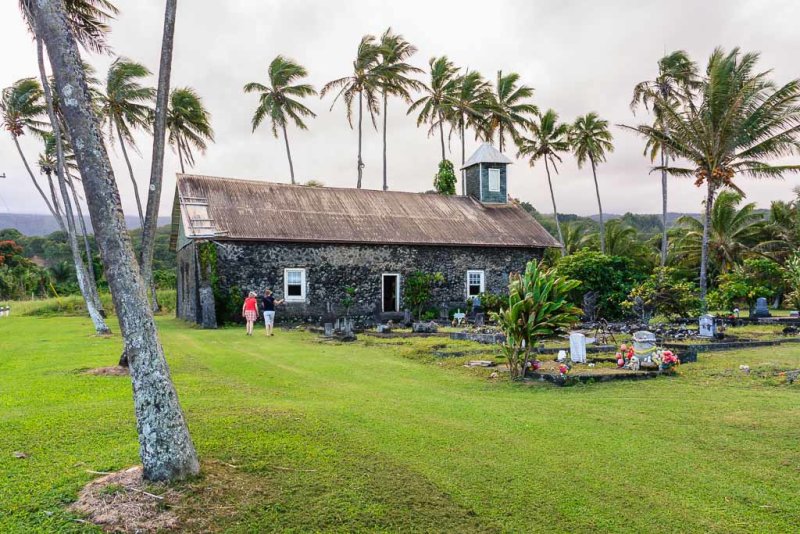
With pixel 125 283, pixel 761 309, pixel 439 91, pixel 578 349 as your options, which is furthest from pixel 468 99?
pixel 125 283

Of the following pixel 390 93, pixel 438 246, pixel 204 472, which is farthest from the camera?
pixel 390 93

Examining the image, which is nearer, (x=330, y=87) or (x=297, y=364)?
(x=297, y=364)

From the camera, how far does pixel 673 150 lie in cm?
2241

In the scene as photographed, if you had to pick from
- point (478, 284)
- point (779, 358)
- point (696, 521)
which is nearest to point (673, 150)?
point (478, 284)

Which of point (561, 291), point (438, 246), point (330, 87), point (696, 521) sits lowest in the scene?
point (696, 521)

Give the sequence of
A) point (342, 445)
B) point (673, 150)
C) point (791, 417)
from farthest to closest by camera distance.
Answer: point (673, 150) → point (791, 417) → point (342, 445)

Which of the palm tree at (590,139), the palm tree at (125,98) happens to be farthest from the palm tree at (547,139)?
the palm tree at (125,98)

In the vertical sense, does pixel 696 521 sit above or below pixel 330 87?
below

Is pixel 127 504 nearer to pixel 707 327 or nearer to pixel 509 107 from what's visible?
pixel 707 327

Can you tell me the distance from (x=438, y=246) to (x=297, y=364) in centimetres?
1425

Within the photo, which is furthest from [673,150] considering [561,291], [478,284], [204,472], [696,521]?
[204,472]

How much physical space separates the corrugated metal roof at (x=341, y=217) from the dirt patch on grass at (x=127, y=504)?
17024 millimetres

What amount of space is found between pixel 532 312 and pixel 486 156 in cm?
2154

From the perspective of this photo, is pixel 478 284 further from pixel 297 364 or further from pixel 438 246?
pixel 297 364
